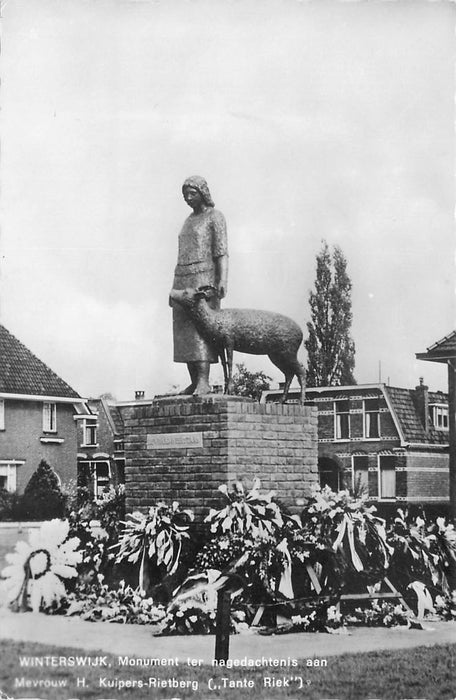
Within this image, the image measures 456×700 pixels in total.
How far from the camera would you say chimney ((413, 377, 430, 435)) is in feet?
80.2

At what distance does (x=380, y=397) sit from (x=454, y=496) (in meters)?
6.98

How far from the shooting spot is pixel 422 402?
25500 mm

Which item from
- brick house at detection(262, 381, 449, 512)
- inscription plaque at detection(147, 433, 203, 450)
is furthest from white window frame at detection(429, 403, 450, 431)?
inscription plaque at detection(147, 433, 203, 450)

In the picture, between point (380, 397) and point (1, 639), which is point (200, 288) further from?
point (380, 397)

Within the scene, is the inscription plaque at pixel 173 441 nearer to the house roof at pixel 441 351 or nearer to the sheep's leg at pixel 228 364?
the sheep's leg at pixel 228 364

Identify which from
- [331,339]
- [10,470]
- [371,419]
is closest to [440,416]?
[371,419]

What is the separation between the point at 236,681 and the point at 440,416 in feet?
52.6

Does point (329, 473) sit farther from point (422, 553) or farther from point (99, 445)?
point (422, 553)

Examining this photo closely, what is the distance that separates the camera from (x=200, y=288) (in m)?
11.6

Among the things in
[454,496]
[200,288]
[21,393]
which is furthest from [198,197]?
[21,393]

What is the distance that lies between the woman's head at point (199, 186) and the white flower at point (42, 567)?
3.69m

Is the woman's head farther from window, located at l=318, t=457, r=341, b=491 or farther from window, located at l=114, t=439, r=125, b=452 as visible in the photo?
window, located at l=318, t=457, r=341, b=491

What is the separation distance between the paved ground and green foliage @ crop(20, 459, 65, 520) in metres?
9.86

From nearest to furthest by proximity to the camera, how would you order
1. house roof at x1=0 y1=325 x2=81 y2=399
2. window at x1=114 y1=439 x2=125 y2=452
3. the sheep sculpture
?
the sheep sculpture < window at x1=114 y1=439 x2=125 y2=452 < house roof at x1=0 y1=325 x2=81 y2=399
